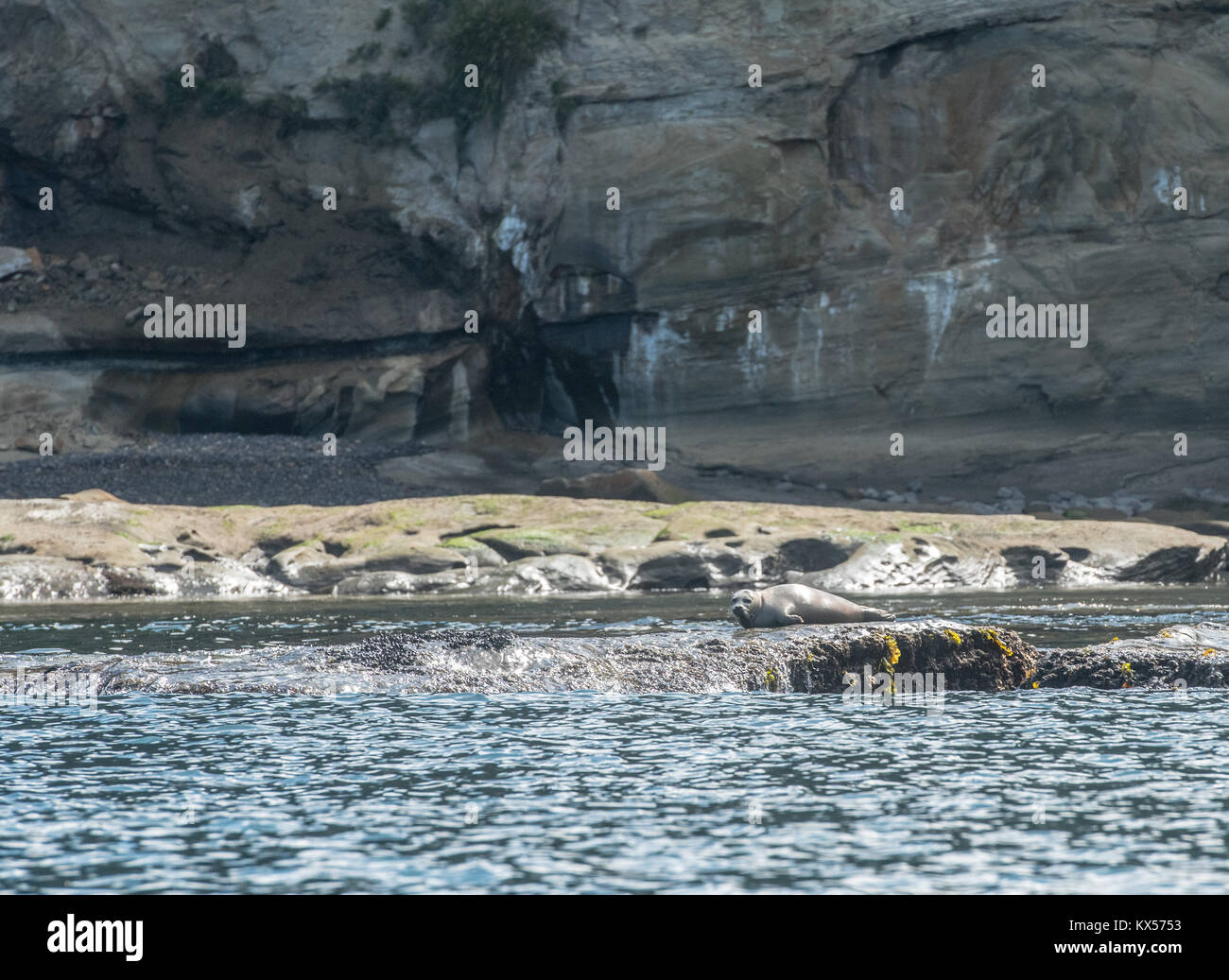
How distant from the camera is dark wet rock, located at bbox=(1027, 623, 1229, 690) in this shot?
12.3 meters

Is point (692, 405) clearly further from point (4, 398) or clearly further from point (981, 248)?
point (4, 398)

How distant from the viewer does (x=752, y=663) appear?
12.8 meters

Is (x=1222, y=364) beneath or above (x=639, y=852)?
above

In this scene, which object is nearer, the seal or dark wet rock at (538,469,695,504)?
the seal

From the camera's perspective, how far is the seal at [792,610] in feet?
49.3

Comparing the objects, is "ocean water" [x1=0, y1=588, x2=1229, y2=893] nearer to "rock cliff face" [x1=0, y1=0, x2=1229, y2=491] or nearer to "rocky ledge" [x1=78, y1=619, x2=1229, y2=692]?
"rocky ledge" [x1=78, y1=619, x2=1229, y2=692]

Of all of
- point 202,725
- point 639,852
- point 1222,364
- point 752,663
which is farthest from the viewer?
point 1222,364

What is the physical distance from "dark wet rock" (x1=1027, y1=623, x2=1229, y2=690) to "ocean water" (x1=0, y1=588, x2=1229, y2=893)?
288 millimetres

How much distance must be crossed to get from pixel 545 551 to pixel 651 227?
555 inches

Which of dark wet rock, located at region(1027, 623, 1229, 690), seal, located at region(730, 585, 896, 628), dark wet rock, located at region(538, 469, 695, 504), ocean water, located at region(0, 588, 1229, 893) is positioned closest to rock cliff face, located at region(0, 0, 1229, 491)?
dark wet rock, located at region(538, 469, 695, 504)

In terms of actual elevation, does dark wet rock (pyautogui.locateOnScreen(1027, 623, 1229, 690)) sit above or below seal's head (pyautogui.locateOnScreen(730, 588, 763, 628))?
below

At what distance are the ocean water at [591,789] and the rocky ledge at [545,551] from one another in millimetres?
10226

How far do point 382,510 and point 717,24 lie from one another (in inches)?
682
